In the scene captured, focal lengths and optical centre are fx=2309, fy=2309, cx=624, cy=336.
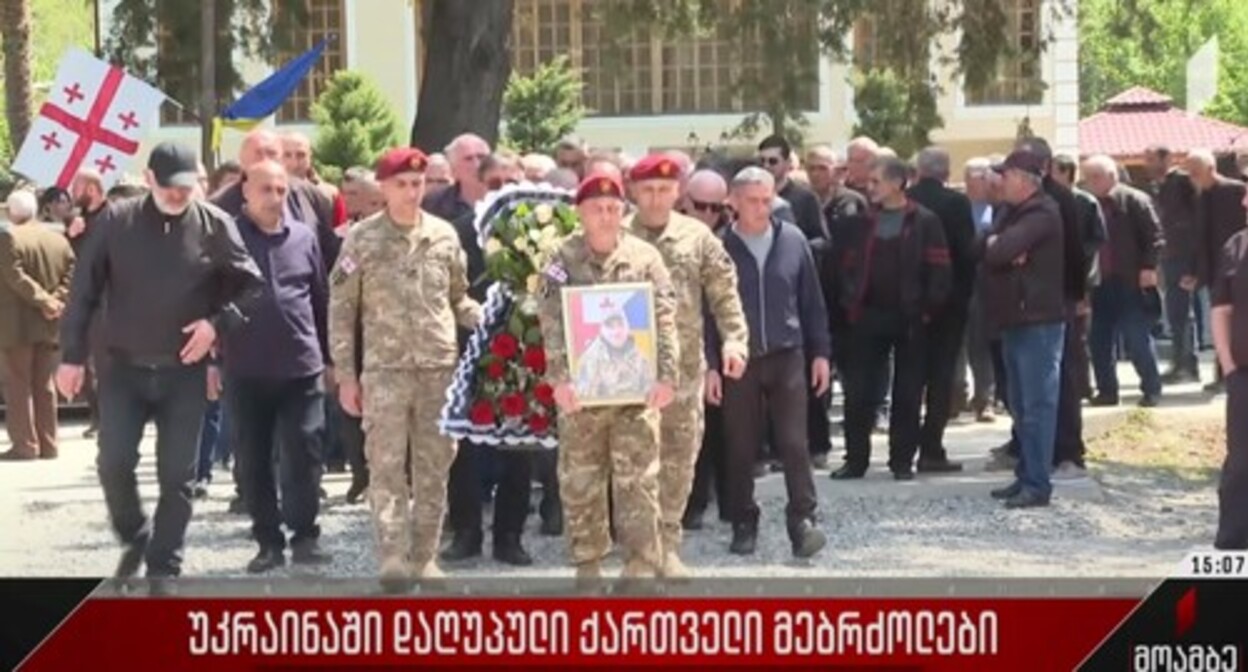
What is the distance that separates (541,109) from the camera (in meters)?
38.9

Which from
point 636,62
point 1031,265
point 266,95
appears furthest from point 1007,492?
point 636,62

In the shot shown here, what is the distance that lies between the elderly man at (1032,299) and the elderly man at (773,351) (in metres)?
1.38

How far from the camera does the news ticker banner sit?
13.7 feet

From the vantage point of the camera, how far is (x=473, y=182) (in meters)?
10.2

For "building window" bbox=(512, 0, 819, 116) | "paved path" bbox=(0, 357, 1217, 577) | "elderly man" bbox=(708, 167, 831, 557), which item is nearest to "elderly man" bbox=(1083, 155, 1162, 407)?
"paved path" bbox=(0, 357, 1217, 577)

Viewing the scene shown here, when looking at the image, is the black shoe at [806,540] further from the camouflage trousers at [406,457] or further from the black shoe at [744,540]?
the camouflage trousers at [406,457]

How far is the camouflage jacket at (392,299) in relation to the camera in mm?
8477

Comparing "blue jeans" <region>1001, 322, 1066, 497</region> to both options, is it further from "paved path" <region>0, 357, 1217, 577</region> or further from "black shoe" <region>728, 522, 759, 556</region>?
"black shoe" <region>728, 522, 759, 556</region>

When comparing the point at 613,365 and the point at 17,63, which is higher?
the point at 17,63

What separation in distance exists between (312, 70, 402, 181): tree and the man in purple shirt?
26291mm

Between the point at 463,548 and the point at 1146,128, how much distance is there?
78.3 feet

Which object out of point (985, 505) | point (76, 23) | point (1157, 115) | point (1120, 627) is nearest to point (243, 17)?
point (985, 505)

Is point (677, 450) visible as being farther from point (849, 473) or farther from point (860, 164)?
point (860, 164)

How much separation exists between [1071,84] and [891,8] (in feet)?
77.1
